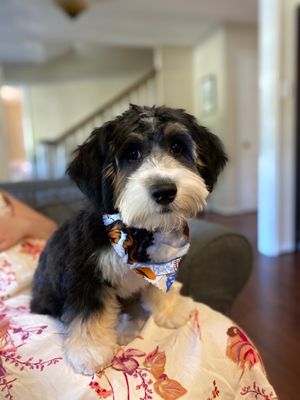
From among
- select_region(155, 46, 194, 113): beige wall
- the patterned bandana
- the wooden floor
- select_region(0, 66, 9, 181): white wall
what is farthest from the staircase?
the patterned bandana

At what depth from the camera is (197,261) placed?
4.37 ft

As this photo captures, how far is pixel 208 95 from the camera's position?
530cm

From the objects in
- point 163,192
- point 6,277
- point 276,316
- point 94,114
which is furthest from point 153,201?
point 94,114

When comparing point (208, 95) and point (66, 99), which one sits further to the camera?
point (66, 99)

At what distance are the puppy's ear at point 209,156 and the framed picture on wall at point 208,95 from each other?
14.4 feet

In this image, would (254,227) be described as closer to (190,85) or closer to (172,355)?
(190,85)

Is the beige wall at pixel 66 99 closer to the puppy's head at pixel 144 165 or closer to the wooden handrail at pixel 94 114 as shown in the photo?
the wooden handrail at pixel 94 114

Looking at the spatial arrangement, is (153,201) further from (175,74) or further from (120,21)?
(175,74)

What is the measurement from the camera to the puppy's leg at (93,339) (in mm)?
833

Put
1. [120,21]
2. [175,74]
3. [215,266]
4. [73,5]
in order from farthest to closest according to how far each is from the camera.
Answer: [175,74] < [120,21] < [73,5] < [215,266]

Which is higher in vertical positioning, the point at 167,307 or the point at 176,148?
the point at 176,148

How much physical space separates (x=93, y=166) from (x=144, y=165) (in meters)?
0.15

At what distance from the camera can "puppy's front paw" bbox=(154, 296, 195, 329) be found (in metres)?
1.04

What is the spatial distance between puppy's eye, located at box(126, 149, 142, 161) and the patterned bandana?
0.55ft
